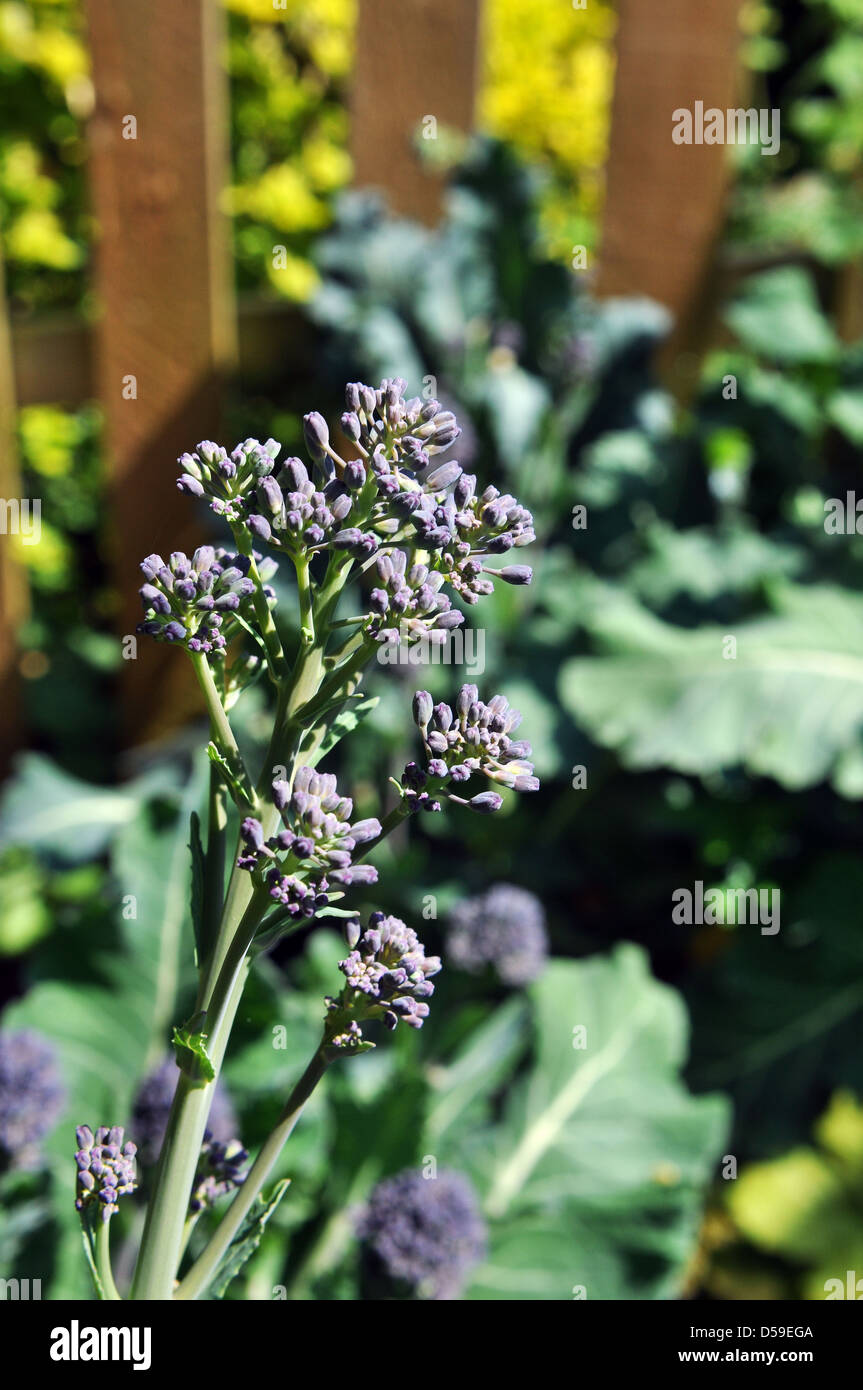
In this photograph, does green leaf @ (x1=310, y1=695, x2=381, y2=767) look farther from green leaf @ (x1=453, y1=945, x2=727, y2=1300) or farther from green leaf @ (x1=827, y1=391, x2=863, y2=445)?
green leaf @ (x1=827, y1=391, x2=863, y2=445)

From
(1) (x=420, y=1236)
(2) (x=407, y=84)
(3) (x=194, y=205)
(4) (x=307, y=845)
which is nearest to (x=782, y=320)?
(2) (x=407, y=84)

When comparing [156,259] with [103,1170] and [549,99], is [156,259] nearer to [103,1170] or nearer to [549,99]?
[549,99]

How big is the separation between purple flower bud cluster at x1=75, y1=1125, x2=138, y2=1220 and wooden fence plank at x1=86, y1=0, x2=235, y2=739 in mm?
1562

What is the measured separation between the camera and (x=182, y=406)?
2281 millimetres

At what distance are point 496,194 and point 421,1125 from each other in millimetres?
1678

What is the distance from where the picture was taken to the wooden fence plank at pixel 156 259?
2072mm

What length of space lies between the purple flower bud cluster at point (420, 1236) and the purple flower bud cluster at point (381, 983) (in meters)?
0.67

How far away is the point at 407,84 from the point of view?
2227mm

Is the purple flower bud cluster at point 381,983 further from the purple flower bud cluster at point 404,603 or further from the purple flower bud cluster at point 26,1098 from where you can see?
the purple flower bud cluster at point 26,1098

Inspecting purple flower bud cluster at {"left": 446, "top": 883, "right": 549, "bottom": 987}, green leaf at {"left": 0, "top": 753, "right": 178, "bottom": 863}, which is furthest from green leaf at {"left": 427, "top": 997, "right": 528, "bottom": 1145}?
green leaf at {"left": 0, "top": 753, "right": 178, "bottom": 863}

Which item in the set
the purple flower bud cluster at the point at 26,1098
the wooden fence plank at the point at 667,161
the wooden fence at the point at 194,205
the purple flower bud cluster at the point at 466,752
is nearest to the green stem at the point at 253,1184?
the purple flower bud cluster at the point at 466,752

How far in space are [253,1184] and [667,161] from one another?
89.3 inches
